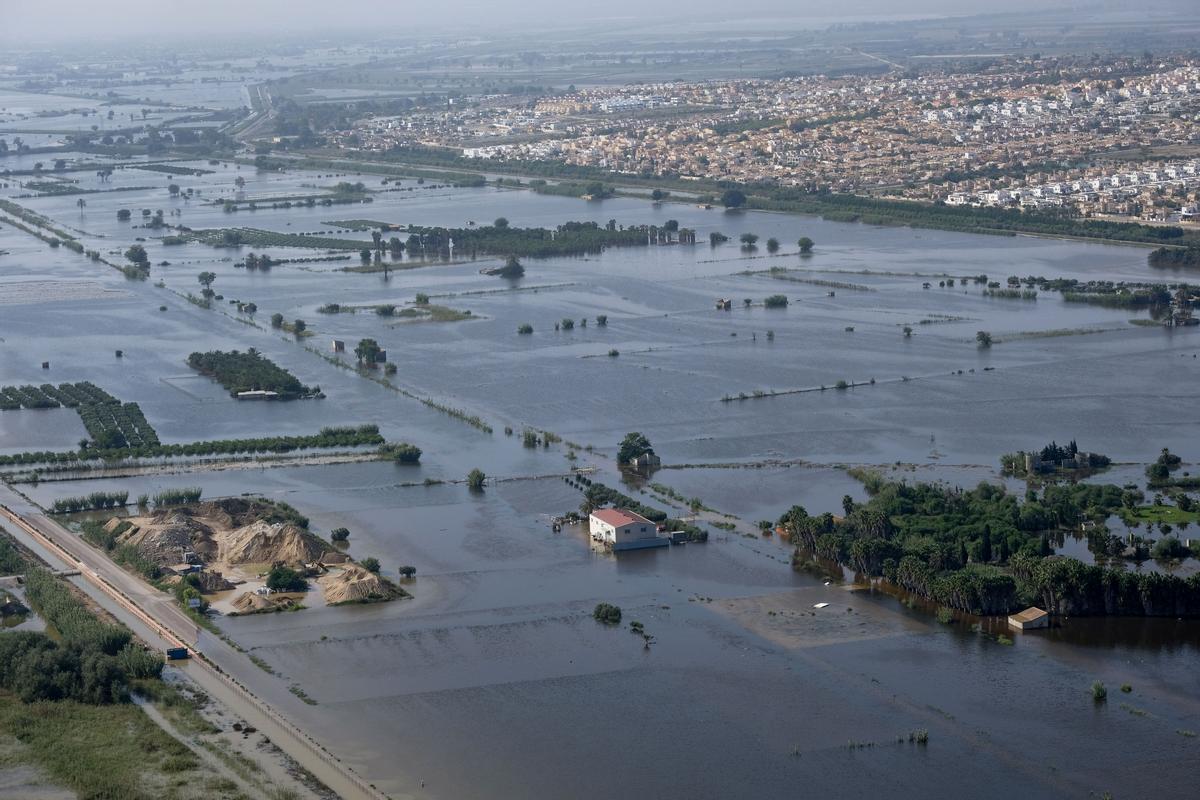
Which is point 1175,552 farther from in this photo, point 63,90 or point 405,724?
point 63,90

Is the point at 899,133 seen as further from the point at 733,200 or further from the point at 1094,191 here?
the point at 1094,191

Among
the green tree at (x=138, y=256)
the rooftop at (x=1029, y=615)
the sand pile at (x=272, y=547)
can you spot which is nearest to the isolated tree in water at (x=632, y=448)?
the sand pile at (x=272, y=547)

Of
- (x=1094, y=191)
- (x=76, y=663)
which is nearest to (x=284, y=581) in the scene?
(x=76, y=663)

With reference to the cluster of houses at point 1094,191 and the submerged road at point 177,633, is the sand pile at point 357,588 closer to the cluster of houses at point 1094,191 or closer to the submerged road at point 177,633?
the submerged road at point 177,633

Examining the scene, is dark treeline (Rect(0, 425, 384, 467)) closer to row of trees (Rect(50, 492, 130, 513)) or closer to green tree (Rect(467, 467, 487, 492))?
row of trees (Rect(50, 492, 130, 513))

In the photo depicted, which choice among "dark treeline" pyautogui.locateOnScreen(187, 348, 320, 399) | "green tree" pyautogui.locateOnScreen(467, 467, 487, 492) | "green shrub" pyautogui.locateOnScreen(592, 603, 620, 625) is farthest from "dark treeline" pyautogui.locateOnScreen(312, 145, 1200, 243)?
"green shrub" pyautogui.locateOnScreen(592, 603, 620, 625)

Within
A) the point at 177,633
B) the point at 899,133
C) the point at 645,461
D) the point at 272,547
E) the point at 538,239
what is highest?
the point at 899,133

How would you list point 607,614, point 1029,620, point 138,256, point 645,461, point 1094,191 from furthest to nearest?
1. point 1094,191
2. point 138,256
3. point 645,461
4. point 607,614
5. point 1029,620
